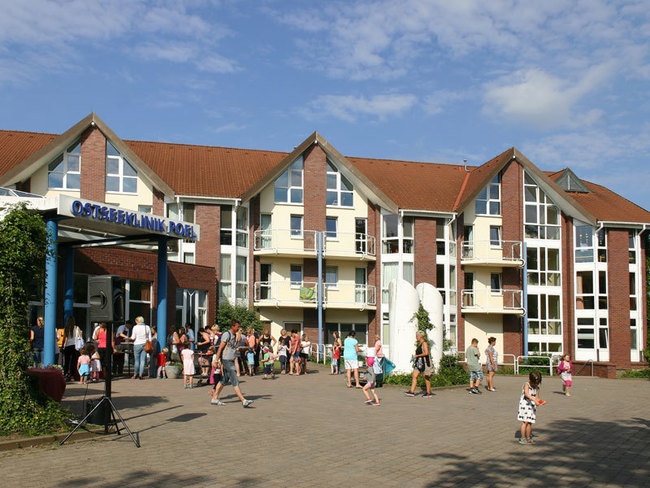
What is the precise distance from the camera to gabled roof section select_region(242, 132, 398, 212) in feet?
118

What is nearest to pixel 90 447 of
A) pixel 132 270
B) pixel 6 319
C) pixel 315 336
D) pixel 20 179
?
pixel 6 319

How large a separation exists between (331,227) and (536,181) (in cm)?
1198

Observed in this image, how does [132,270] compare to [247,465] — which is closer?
[247,465]

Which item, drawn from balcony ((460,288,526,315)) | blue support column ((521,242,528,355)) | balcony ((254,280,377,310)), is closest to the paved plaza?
balcony ((254,280,377,310))

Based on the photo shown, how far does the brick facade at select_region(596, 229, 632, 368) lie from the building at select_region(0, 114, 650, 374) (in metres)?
0.06

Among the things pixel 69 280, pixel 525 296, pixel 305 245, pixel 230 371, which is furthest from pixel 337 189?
pixel 230 371

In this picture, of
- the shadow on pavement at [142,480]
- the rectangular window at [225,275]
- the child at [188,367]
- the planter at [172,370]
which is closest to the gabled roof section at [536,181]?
the rectangular window at [225,275]

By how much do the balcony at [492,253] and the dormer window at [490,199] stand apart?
1.80 m

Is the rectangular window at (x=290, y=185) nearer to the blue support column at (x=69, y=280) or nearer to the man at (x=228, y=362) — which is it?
the blue support column at (x=69, y=280)

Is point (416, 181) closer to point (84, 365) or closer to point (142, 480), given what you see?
point (84, 365)

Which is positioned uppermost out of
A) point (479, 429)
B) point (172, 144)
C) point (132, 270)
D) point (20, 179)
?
point (172, 144)

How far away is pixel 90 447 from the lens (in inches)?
380

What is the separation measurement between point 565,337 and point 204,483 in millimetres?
34797

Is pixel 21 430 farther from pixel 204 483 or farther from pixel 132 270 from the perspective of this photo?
pixel 132 270
